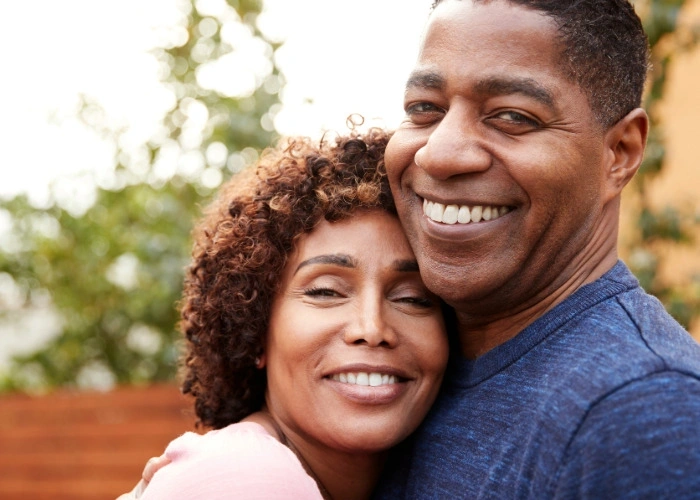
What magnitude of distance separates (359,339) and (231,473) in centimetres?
58

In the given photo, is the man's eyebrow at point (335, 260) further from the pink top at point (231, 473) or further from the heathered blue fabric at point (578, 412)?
the pink top at point (231, 473)

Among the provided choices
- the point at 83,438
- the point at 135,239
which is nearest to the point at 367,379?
the point at 135,239

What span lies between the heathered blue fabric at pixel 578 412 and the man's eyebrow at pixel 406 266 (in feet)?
1.02

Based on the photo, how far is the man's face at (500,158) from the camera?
2158 mm

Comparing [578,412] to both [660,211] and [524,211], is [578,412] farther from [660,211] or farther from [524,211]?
[660,211]

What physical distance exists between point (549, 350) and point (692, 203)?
3931 mm

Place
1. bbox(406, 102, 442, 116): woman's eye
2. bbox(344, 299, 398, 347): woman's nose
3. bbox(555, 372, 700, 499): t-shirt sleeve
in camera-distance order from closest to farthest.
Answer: bbox(555, 372, 700, 499): t-shirt sleeve → bbox(406, 102, 442, 116): woman's eye → bbox(344, 299, 398, 347): woman's nose

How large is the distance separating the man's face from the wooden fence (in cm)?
449

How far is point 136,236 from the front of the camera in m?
7.07

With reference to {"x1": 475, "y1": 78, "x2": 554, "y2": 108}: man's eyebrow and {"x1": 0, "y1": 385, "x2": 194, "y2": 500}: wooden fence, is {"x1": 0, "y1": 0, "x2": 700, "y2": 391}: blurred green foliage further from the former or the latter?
{"x1": 475, "y1": 78, "x2": 554, "y2": 108}: man's eyebrow

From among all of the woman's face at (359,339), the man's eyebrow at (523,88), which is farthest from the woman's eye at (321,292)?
the man's eyebrow at (523,88)

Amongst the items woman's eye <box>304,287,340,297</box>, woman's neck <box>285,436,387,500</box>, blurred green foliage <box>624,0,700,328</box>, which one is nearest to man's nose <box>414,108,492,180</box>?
woman's eye <box>304,287,340,297</box>

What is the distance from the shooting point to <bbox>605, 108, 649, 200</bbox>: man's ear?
7.45 ft

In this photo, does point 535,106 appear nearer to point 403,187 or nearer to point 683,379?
point 403,187
